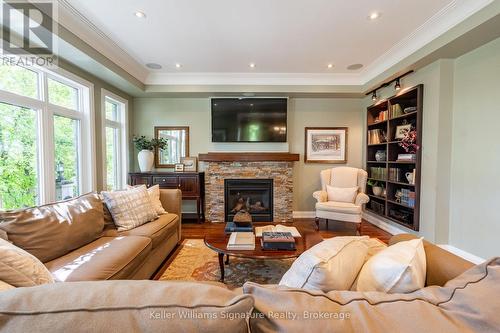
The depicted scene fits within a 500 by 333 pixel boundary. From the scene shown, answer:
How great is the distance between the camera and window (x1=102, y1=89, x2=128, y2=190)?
12.5 ft

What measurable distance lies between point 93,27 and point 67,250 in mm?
2353

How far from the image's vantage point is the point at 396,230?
356 cm

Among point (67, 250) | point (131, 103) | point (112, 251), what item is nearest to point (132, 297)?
point (112, 251)

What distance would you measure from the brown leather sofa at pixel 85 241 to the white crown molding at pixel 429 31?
3671mm

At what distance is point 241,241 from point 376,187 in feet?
10.0

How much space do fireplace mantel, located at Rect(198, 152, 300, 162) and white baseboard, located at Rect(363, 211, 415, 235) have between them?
1.78m

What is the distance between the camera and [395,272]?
30.8 inches

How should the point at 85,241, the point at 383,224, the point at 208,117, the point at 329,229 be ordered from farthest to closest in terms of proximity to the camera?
the point at 208,117 < the point at 383,224 < the point at 329,229 < the point at 85,241

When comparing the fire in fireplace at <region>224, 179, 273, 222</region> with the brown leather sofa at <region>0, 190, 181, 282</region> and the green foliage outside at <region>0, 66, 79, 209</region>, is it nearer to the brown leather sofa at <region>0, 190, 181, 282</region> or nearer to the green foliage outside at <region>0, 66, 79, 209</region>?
the brown leather sofa at <region>0, 190, 181, 282</region>

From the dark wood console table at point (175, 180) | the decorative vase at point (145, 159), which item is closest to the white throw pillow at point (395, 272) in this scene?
the dark wood console table at point (175, 180)

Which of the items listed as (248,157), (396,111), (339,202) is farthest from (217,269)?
(396,111)

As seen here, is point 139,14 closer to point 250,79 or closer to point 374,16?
point 250,79

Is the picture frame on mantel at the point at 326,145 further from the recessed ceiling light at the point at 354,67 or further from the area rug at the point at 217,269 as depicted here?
the area rug at the point at 217,269

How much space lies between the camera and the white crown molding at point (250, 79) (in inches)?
156
